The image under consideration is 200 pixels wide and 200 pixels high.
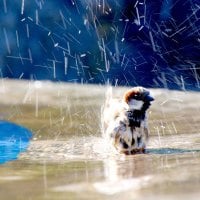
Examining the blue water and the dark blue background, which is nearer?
the blue water

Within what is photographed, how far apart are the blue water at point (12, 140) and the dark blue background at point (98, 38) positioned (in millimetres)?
1955

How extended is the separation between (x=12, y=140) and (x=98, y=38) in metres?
3.15

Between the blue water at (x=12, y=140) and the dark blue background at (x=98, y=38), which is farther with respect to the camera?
the dark blue background at (x=98, y=38)

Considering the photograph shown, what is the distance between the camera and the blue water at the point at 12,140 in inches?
155

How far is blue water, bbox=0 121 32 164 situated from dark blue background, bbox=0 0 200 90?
1.96m

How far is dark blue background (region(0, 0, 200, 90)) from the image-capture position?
7.24m

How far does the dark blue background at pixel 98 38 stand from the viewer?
285 inches

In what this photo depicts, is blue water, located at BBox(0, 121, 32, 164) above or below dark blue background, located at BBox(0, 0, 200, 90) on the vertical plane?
below

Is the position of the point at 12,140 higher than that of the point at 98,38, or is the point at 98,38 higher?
the point at 98,38

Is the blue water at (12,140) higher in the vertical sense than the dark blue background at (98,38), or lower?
lower

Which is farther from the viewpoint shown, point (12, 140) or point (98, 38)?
point (98, 38)

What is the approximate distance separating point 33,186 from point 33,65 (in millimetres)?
4688

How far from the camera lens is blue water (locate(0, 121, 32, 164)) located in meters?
3.94

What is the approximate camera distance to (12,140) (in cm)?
459
